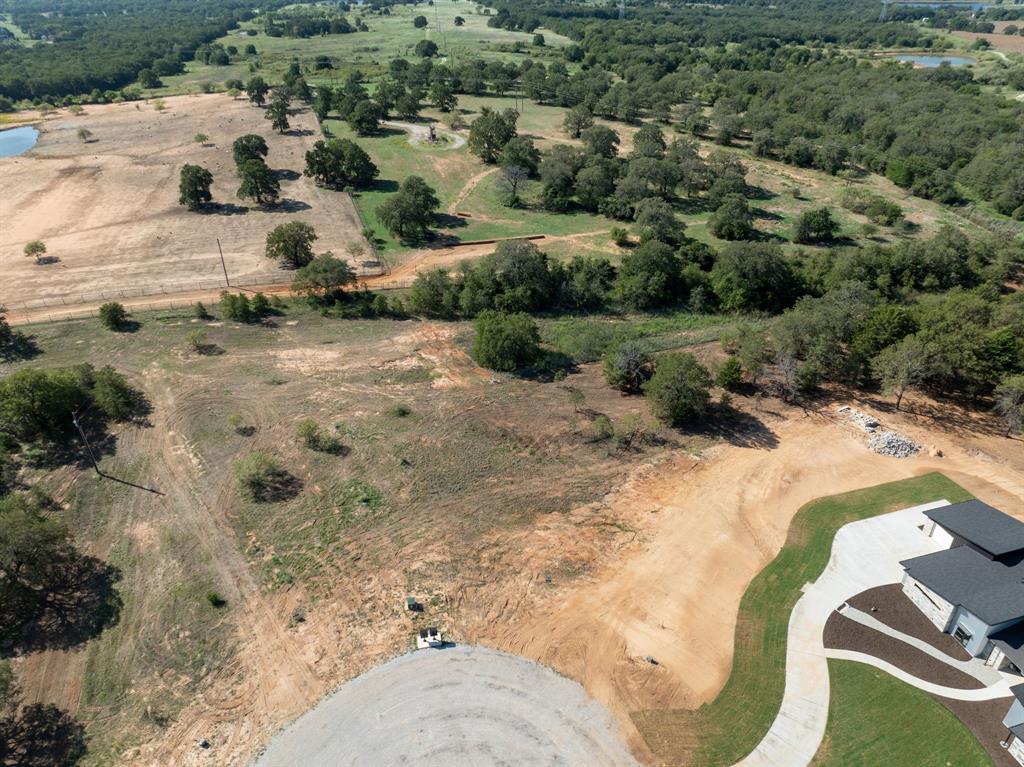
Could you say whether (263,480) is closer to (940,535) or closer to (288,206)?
(940,535)

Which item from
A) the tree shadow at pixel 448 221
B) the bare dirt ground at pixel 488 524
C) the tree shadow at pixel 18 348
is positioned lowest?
the bare dirt ground at pixel 488 524

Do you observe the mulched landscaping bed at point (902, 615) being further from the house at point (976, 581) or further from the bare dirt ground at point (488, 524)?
the bare dirt ground at point (488, 524)

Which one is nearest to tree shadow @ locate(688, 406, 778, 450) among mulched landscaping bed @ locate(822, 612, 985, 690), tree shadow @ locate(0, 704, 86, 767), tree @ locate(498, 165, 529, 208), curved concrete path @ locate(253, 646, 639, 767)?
mulched landscaping bed @ locate(822, 612, 985, 690)

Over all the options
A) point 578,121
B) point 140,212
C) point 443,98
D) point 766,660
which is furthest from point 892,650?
point 443,98

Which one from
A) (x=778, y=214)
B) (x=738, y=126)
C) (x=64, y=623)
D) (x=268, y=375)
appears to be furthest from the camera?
(x=738, y=126)

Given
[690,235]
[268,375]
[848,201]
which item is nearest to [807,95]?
[848,201]

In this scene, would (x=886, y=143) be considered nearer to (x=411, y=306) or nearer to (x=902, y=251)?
(x=902, y=251)

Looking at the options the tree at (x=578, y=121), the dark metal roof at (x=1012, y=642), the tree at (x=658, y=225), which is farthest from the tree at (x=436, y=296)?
the tree at (x=578, y=121)
